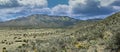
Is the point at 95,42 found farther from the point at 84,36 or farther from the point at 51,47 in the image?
the point at 51,47

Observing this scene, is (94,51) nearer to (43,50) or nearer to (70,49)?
(70,49)

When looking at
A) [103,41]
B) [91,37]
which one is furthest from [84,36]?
[103,41]

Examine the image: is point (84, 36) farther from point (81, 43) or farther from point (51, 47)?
point (51, 47)

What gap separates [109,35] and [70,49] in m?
3.15

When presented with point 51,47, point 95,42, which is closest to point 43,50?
point 51,47

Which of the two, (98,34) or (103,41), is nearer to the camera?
(103,41)

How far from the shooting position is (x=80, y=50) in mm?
21219

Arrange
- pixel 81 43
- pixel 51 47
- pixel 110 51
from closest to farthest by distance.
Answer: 1. pixel 110 51
2. pixel 81 43
3. pixel 51 47

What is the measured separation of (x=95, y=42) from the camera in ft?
70.1

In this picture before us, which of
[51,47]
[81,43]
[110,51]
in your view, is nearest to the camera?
[110,51]

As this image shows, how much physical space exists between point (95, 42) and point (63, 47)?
2793 mm

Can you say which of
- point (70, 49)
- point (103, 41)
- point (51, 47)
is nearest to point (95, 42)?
point (103, 41)

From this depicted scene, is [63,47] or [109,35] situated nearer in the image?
[109,35]

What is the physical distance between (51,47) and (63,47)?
3.81ft
